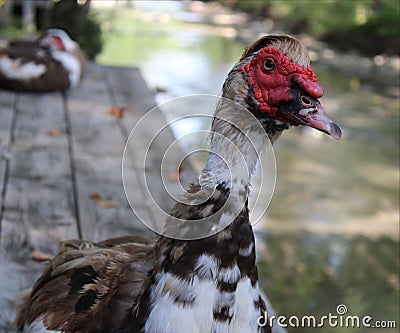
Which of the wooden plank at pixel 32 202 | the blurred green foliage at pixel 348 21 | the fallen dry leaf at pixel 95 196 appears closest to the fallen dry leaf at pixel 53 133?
the wooden plank at pixel 32 202

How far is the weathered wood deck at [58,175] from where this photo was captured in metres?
2.74

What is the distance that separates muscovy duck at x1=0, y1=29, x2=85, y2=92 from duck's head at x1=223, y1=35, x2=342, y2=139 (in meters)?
3.56

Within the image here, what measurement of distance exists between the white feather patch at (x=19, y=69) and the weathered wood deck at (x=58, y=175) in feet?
0.46

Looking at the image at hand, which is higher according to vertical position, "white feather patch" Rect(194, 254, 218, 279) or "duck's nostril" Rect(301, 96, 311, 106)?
"duck's nostril" Rect(301, 96, 311, 106)

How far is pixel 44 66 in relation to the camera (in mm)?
5156

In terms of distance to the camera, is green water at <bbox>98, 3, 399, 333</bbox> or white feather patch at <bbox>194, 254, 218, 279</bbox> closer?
white feather patch at <bbox>194, 254, 218, 279</bbox>

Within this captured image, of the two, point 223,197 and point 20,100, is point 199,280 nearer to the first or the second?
point 223,197

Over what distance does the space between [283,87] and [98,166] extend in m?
2.11

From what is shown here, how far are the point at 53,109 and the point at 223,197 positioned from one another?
320 cm

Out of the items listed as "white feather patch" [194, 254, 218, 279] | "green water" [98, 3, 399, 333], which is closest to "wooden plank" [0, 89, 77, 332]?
"white feather patch" [194, 254, 218, 279]

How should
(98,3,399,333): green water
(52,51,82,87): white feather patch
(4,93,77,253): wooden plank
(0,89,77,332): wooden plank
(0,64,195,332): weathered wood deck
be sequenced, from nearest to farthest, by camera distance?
(0,89,77,332): wooden plank < (0,64,195,332): weathered wood deck < (4,93,77,253): wooden plank < (98,3,399,333): green water < (52,51,82,87): white feather patch

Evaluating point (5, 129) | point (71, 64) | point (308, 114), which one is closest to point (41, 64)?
point (71, 64)

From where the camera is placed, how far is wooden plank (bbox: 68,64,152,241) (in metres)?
2.98

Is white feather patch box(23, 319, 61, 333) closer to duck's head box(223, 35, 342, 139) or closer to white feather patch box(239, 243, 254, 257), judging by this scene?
white feather patch box(239, 243, 254, 257)
